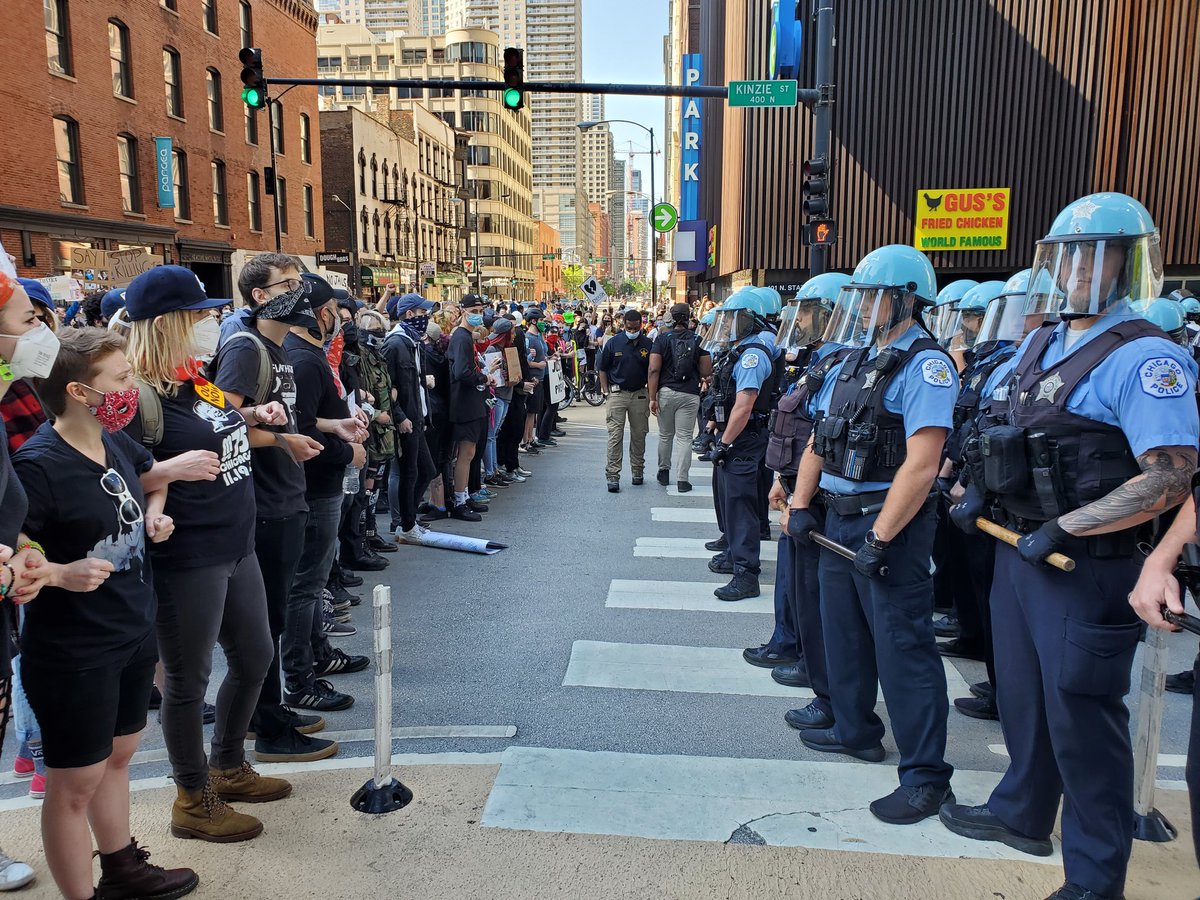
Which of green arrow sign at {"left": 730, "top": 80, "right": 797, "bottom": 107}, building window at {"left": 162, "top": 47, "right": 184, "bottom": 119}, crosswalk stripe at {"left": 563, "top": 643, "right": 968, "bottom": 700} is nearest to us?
crosswalk stripe at {"left": 563, "top": 643, "right": 968, "bottom": 700}

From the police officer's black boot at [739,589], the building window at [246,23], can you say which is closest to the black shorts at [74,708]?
the police officer's black boot at [739,589]

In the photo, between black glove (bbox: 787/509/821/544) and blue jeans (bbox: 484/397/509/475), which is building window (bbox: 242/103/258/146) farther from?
black glove (bbox: 787/509/821/544)

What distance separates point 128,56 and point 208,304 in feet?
84.2

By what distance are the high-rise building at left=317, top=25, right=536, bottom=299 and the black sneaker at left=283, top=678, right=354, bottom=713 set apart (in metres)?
80.6

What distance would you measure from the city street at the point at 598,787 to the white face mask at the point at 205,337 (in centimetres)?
190

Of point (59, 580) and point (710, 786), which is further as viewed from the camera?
point (710, 786)

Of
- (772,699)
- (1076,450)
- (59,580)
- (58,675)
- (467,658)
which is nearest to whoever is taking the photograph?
(59,580)

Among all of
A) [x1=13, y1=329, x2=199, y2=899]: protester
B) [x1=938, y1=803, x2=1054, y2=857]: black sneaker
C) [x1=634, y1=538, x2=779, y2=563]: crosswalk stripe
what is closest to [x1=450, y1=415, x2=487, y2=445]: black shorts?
[x1=634, y1=538, x2=779, y2=563]: crosswalk stripe

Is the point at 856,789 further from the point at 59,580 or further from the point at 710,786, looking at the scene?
the point at 59,580

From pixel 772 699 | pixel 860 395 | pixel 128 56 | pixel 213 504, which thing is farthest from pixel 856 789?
pixel 128 56

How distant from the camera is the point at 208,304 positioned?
330cm

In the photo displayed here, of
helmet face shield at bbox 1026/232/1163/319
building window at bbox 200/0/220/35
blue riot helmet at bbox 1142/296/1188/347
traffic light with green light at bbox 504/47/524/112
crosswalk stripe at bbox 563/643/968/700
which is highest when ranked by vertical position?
building window at bbox 200/0/220/35

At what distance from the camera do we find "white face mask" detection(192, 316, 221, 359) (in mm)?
3287

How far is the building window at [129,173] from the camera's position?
23641 millimetres
